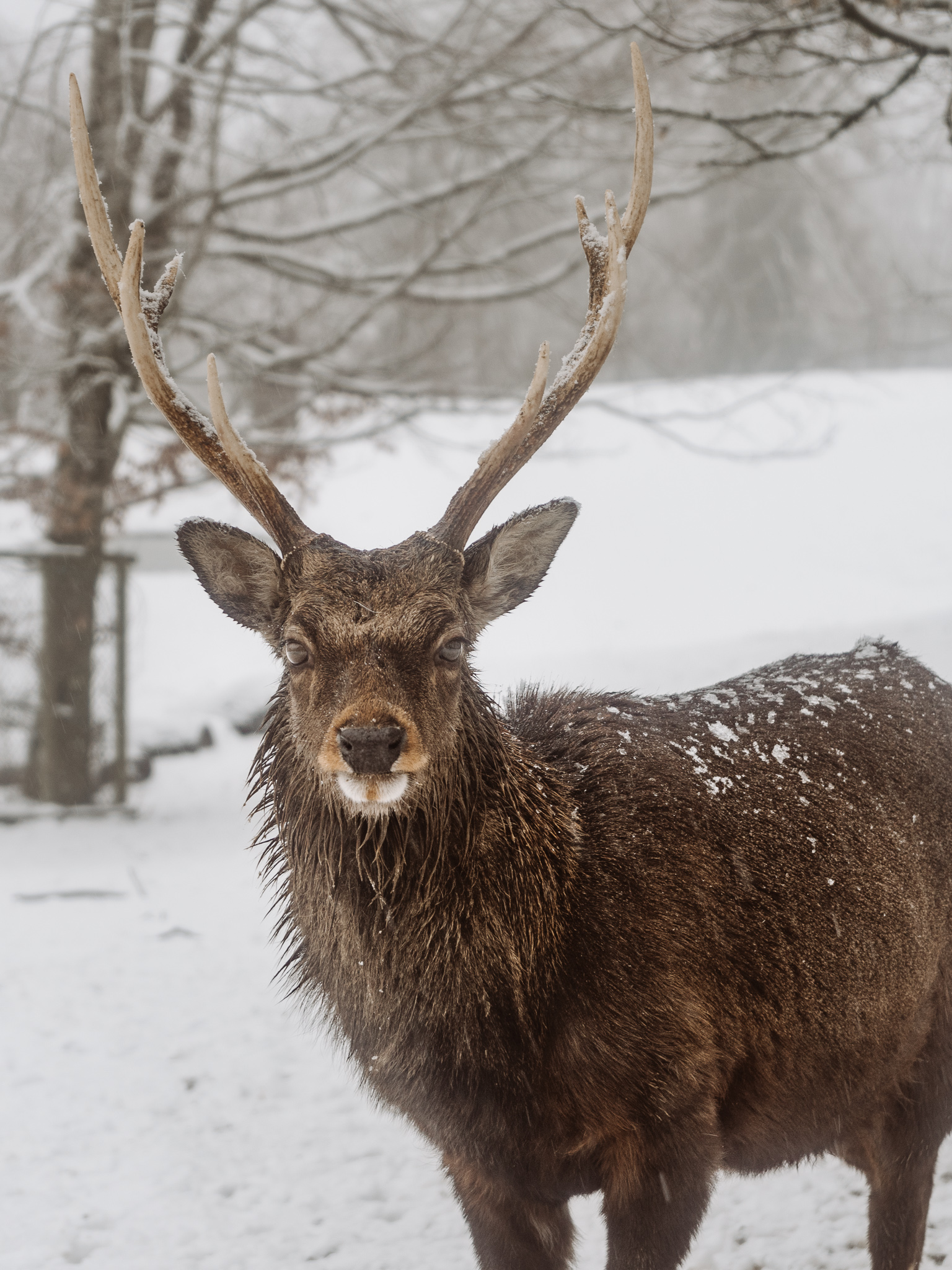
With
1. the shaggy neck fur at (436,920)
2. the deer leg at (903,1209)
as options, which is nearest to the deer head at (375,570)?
the shaggy neck fur at (436,920)

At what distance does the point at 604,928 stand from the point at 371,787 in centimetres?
76

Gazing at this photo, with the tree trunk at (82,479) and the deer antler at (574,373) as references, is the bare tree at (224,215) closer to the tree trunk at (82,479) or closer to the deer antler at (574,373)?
the tree trunk at (82,479)

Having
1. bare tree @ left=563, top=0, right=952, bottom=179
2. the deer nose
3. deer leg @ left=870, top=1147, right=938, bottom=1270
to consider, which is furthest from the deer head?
bare tree @ left=563, top=0, right=952, bottom=179

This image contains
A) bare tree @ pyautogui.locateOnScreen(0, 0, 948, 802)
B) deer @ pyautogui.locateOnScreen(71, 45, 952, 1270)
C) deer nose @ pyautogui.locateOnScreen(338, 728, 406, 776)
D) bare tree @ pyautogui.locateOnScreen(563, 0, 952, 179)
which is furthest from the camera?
bare tree @ pyautogui.locateOnScreen(0, 0, 948, 802)

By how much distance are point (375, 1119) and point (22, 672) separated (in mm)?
5958

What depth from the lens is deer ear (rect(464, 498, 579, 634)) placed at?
2.95 meters

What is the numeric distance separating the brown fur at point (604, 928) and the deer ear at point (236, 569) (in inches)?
1.9

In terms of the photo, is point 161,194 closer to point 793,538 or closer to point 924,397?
point 793,538

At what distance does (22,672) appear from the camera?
9352 millimetres

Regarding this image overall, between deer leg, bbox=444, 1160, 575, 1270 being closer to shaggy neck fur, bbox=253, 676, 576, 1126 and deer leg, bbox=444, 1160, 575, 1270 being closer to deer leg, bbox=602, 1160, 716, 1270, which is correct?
deer leg, bbox=602, 1160, 716, 1270

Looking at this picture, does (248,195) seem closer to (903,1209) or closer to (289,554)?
(289,554)

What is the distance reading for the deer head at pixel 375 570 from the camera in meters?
2.50

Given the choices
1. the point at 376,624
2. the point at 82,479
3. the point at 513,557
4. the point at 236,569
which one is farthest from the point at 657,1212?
the point at 82,479

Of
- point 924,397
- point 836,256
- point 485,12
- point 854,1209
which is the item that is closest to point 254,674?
point 485,12
